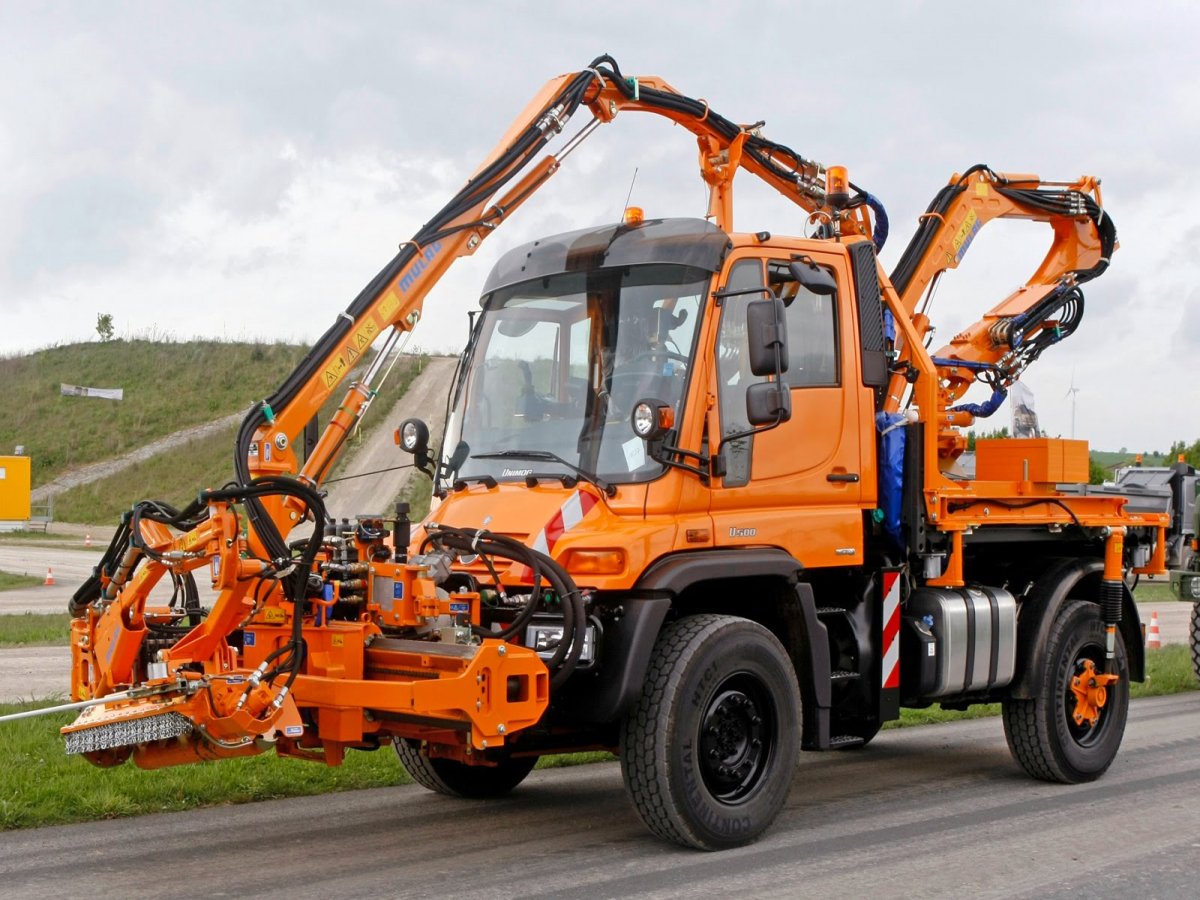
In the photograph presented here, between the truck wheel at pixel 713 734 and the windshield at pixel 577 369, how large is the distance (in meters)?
0.94

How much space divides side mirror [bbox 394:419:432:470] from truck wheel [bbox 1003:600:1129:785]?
4225mm

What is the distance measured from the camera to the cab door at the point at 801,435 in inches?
285

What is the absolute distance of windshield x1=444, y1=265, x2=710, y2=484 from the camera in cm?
713

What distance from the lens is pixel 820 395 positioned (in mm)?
7754

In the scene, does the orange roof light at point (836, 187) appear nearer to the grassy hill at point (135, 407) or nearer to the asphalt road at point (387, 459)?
the asphalt road at point (387, 459)

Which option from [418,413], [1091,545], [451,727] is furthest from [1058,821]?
[418,413]

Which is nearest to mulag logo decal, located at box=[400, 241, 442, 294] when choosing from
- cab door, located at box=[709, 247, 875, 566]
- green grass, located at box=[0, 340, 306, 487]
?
cab door, located at box=[709, 247, 875, 566]

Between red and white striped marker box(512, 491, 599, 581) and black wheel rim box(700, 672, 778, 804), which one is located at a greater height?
red and white striped marker box(512, 491, 599, 581)

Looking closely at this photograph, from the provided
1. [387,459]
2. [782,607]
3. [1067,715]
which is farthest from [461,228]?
[387,459]

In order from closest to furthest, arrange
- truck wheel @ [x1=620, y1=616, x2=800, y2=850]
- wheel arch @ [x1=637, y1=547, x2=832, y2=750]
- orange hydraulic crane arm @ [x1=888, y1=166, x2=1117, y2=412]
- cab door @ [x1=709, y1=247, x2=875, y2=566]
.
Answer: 1. truck wheel @ [x1=620, y1=616, x2=800, y2=850]
2. wheel arch @ [x1=637, y1=547, x2=832, y2=750]
3. cab door @ [x1=709, y1=247, x2=875, y2=566]
4. orange hydraulic crane arm @ [x1=888, y1=166, x2=1117, y2=412]

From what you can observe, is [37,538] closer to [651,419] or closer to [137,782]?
[137,782]

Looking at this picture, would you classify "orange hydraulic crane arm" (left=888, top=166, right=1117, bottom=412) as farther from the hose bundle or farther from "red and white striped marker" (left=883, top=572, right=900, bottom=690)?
the hose bundle

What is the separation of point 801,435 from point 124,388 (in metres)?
60.2

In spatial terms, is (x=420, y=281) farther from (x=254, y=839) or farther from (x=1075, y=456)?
(x=1075, y=456)
